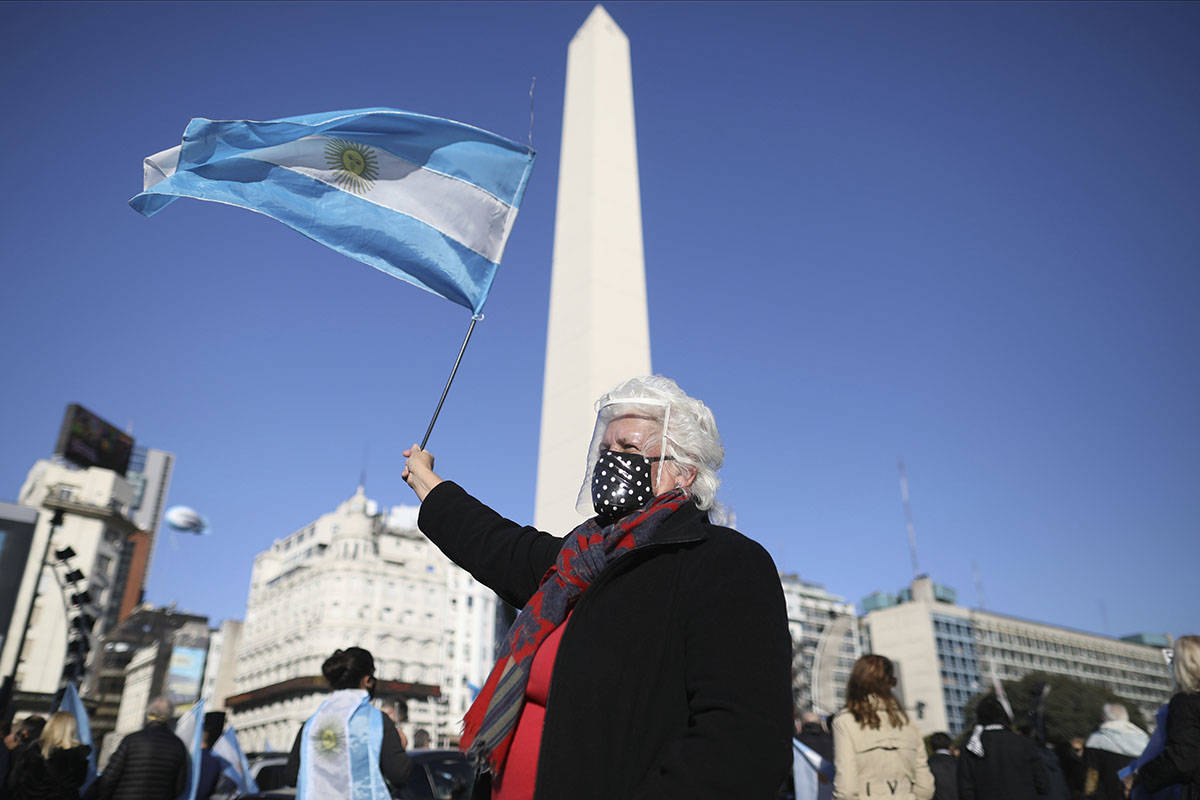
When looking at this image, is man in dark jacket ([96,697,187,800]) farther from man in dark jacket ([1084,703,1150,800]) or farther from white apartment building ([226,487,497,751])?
white apartment building ([226,487,497,751])

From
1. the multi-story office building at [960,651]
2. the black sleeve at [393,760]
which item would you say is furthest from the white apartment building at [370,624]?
the black sleeve at [393,760]

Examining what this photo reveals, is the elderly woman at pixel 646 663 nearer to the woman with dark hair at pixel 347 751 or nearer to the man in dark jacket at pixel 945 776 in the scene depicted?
the woman with dark hair at pixel 347 751

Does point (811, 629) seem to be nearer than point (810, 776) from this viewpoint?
No

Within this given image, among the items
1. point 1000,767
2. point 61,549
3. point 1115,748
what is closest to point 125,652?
point 61,549

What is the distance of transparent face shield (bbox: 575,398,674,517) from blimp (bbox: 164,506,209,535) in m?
108

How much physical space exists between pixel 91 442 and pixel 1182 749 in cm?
7102

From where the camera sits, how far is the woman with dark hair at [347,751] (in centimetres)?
413

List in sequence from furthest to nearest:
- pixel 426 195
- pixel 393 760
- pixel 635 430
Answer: pixel 393 760 → pixel 426 195 → pixel 635 430

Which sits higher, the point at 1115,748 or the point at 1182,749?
the point at 1115,748

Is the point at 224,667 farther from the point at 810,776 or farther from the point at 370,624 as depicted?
the point at 810,776

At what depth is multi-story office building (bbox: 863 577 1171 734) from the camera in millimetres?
81438

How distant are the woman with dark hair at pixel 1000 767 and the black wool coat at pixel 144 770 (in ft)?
15.8

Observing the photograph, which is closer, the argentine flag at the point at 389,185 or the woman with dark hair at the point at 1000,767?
the argentine flag at the point at 389,185

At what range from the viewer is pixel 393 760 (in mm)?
4281
